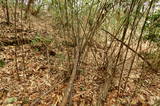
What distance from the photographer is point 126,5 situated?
→ 1.61 m

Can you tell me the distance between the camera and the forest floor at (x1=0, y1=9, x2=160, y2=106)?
1609 mm

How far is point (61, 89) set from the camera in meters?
1.76

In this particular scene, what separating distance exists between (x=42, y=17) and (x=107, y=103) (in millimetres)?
3849

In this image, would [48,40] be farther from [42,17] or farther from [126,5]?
[42,17]

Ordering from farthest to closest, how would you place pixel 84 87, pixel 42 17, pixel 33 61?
1. pixel 42 17
2. pixel 33 61
3. pixel 84 87

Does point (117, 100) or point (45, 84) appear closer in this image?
point (117, 100)

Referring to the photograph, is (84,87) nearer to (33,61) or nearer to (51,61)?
(51,61)

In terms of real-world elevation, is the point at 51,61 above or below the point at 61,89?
above

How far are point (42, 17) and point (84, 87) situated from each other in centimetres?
350

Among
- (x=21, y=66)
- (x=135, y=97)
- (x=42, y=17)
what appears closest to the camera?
(x=135, y=97)

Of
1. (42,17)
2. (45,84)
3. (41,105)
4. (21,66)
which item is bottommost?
(41,105)

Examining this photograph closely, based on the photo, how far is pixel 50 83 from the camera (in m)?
1.88

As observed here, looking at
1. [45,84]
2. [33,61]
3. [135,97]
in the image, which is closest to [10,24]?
[33,61]

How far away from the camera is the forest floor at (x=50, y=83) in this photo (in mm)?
1609
